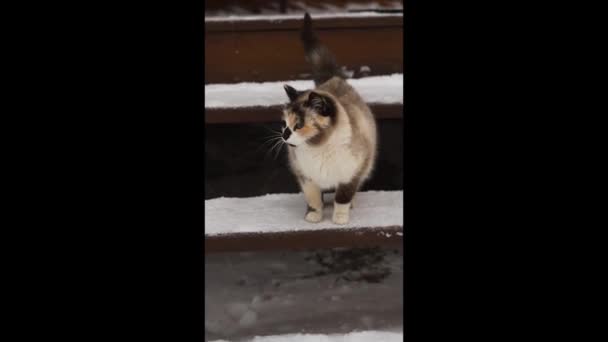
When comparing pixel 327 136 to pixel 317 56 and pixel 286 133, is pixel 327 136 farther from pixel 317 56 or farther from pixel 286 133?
pixel 317 56

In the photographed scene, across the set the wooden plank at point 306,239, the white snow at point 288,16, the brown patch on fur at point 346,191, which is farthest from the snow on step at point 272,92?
the wooden plank at point 306,239

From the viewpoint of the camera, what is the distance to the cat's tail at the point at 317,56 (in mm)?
1932

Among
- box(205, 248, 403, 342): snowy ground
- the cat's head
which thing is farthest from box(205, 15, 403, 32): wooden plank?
box(205, 248, 403, 342): snowy ground

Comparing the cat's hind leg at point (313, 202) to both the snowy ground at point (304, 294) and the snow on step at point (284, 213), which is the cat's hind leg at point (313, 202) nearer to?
the snow on step at point (284, 213)

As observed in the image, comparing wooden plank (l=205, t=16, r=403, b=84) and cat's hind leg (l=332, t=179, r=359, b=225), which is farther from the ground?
wooden plank (l=205, t=16, r=403, b=84)

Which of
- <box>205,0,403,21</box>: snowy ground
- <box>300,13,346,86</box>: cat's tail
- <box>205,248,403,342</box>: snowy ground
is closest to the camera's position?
<box>300,13,346,86</box>: cat's tail

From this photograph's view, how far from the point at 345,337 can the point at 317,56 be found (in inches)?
37.4

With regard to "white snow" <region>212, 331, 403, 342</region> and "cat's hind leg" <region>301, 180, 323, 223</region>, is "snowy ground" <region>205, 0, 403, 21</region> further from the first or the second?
"white snow" <region>212, 331, 403, 342</region>

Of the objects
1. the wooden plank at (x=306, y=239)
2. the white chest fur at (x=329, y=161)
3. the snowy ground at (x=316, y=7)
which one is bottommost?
the wooden plank at (x=306, y=239)

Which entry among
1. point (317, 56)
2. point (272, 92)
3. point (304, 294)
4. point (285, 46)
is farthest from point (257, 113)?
point (304, 294)

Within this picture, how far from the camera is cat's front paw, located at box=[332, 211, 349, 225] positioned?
183cm

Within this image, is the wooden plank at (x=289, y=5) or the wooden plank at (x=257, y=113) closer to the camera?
the wooden plank at (x=257, y=113)
